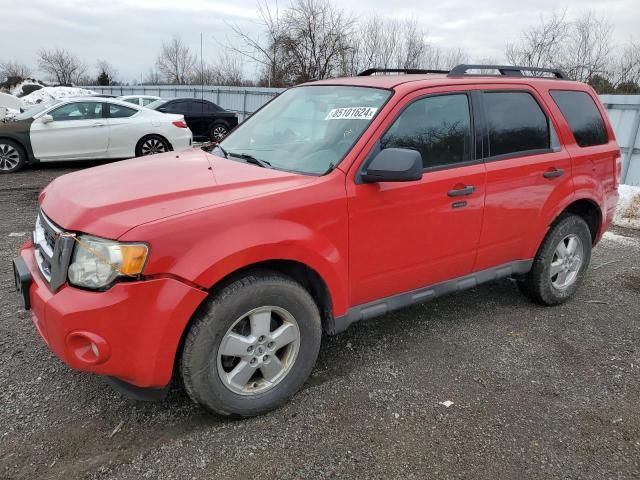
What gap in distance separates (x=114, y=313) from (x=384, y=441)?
1460 millimetres

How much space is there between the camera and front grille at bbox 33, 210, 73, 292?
2.32m

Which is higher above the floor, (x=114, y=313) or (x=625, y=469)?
(x=114, y=313)

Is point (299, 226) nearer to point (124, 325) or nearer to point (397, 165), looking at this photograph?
point (397, 165)

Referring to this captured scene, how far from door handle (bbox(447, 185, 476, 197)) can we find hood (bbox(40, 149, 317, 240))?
3.22 ft

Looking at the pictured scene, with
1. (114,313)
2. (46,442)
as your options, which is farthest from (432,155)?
(46,442)

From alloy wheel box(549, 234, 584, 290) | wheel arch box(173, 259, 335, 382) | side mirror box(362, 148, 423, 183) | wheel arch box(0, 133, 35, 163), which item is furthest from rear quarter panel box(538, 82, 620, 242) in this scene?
wheel arch box(0, 133, 35, 163)

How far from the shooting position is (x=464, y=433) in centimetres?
268

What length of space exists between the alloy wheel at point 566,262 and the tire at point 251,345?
2.41 meters

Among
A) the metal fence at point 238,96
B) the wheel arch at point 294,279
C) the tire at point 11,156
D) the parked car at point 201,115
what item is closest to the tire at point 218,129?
the parked car at point 201,115

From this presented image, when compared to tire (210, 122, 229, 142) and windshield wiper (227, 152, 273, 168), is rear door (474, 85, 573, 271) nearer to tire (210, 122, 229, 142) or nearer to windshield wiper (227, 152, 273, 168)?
windshield wiper (227, 152, 273, 168)

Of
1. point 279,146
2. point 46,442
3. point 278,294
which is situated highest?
point 279,146

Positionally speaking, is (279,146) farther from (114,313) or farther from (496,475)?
(496,475)

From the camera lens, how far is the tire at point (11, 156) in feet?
32.7

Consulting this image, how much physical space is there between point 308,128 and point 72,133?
8551 millimetres
